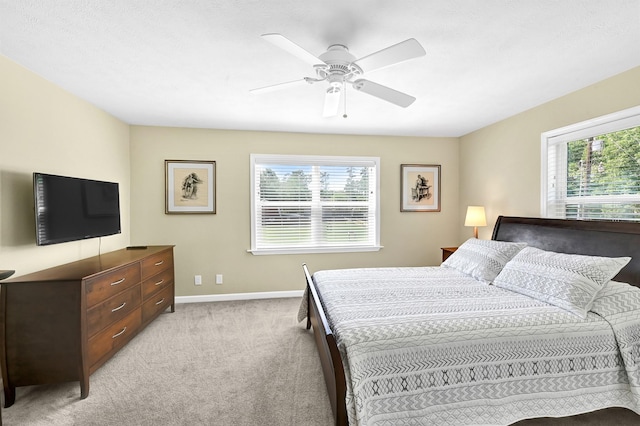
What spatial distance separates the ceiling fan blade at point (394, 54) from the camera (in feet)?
5.33

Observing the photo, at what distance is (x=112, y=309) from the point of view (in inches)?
99.0

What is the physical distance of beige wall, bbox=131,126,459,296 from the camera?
405 centimetres

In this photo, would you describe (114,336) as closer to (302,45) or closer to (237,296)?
(237,296)

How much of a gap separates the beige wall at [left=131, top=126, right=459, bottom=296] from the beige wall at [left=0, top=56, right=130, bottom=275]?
0.70m

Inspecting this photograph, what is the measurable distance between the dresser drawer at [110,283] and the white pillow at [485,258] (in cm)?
319

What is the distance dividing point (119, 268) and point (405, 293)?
240 centimetres

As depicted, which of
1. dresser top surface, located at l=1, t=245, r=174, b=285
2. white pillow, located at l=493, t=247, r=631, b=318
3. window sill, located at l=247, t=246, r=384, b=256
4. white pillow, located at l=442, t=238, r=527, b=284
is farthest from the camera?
window sill, located at l=247, t=246, r=384, b=256

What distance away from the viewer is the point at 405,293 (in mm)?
2436

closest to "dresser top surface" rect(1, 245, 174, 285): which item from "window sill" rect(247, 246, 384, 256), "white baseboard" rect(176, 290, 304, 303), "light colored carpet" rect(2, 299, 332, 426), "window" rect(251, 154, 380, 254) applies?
"light colored carpet" rect(2, 299, 332, 426)

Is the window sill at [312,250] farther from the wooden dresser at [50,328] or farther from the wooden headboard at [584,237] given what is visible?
the wooden dresser at [50,328]

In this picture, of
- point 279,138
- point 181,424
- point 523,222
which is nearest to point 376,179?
point 279,138

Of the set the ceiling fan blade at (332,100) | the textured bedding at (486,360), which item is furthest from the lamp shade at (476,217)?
the ceiling fan blade at (332,100)

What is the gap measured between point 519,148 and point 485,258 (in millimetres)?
1532

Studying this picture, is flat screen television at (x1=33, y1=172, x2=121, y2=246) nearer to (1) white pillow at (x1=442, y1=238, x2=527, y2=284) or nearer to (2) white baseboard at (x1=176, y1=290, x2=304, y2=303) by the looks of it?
(2) white baseboard at (x1=176, y1=290, x2=304, y2=303)
